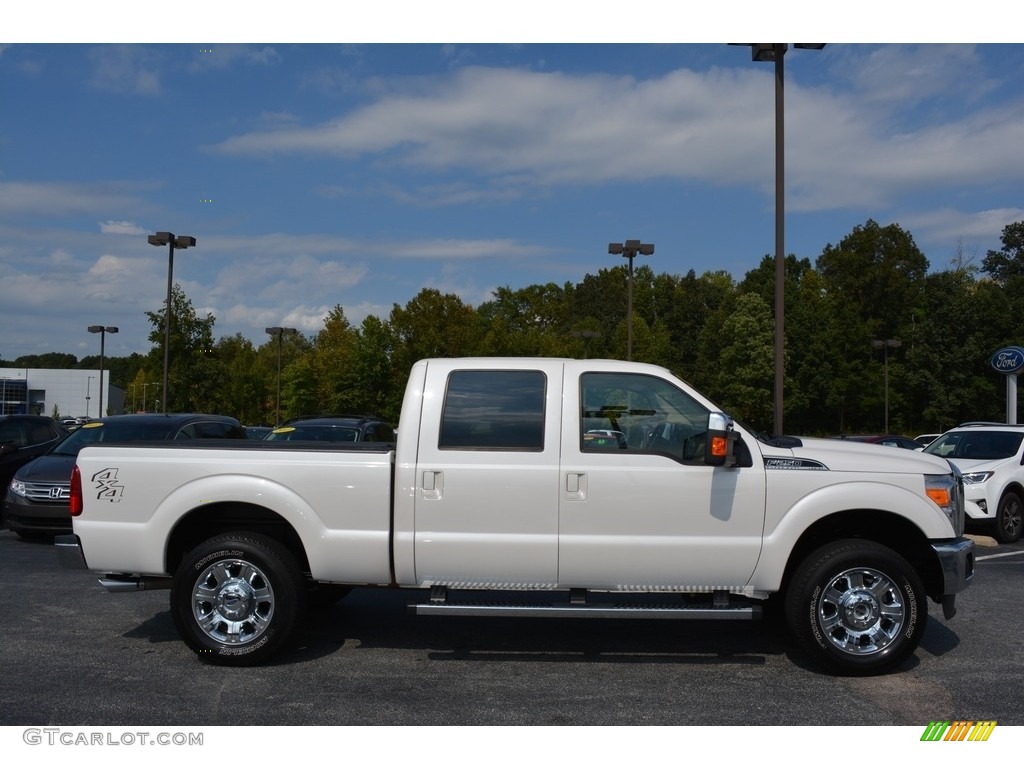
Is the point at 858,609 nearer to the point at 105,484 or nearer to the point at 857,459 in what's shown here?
the point at 857,459

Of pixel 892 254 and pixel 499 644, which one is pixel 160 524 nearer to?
pixel 499 644

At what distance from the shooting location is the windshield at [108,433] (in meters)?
12.6

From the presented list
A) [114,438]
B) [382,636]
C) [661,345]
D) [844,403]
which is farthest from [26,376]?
[382,636]

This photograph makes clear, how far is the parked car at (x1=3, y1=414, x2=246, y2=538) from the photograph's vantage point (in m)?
11.8

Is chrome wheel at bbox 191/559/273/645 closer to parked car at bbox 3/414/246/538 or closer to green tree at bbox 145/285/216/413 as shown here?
parked car at bbox 3/414/246/538

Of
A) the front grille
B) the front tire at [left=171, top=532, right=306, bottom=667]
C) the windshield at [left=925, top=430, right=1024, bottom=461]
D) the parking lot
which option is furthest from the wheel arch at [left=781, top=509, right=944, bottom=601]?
the front grille

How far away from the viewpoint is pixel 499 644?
702cm

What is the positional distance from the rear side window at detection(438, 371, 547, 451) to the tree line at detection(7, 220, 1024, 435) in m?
31.6

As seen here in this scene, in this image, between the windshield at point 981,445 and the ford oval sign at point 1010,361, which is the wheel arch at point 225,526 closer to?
the windshield at point 981,445

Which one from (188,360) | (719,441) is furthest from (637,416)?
(188,360)

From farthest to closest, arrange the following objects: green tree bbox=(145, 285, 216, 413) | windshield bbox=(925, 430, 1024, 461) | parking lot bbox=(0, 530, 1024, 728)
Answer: green tree bbox=(145, 285, 216, 413), windshield bbox=(925, 430, 1024, 461), parking lot bbox=(0, 530, 1024, 728)

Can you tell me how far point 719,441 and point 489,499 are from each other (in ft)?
4.99

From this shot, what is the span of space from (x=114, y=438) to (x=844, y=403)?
65420 millimetres

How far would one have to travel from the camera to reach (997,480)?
1330cm
